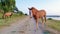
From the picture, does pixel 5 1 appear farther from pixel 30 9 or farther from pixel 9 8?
pixel 30 9

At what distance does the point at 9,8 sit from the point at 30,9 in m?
31.3

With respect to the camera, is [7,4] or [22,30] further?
[7,4]

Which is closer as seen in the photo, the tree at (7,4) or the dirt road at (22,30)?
the dirt road at (22,30)

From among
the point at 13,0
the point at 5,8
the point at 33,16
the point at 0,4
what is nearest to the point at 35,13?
the point at 33,16

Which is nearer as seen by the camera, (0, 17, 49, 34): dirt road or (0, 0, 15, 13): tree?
(0, 17, 49, 34): dirt road

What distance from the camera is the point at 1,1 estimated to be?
44188 mm

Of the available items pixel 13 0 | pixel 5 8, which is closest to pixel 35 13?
pixel 5 8

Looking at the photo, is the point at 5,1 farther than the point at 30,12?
Yes

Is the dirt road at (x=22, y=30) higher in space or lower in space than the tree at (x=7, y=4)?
lower

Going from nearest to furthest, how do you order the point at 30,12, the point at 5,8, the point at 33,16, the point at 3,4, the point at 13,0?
the point at 30,12 → the point at 33,16 → the point at 5,8 → the point at 3,4 → the point at 13,0

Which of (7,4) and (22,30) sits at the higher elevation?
(7,4)

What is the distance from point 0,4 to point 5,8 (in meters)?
3.18

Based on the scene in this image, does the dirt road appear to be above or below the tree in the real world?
below

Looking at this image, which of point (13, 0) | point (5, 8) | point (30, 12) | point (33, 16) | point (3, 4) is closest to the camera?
point (30, 12)
